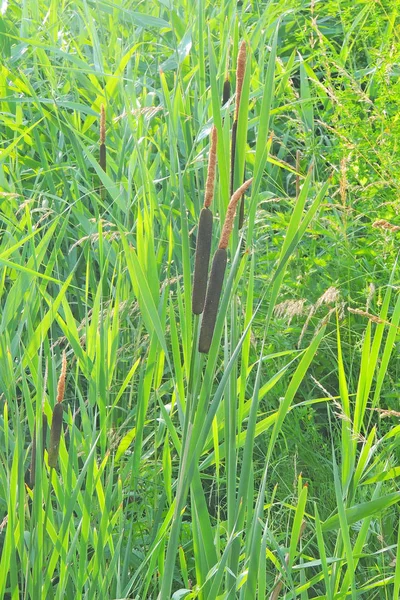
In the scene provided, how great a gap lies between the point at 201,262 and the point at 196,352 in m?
0.08

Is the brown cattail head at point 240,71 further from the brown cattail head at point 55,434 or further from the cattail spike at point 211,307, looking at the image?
the brown cattail head at point 55,434

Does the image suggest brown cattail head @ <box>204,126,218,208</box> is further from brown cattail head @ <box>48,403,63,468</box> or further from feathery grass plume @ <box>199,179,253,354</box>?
brown cattail head @ <box>48,403,63,468</box>

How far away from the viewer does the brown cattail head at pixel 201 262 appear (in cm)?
77

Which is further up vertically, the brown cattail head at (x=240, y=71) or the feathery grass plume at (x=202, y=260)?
the brown cattail head at (x=240, y=71)

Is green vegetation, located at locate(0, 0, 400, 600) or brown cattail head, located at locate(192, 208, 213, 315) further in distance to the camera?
green vegetation, located at locate(0, 0, 400, 600)

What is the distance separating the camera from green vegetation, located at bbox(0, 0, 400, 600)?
38.5 inches

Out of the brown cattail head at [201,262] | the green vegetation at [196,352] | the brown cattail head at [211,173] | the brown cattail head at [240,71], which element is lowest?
the green vegetation at [196,352]

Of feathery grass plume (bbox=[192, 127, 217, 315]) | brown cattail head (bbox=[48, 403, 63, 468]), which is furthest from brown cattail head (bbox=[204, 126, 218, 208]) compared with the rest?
brown cattail head (bbox=[48, 403, 63, 468])

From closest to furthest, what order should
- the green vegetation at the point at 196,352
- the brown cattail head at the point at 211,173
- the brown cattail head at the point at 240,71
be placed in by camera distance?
the brown cattail head at the point at 211,173 < the brown cattail head at the point at 240,71 < the green vegetation at the point at 196,352

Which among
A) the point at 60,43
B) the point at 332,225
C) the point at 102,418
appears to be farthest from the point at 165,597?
the point at 60,43

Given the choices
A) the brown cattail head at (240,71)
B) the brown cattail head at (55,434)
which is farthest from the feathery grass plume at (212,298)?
the brown cattail head at (55,434)

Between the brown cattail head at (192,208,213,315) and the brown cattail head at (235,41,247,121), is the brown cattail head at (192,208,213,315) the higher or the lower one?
the lower one

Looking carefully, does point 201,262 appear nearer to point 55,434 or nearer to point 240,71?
point 240,71

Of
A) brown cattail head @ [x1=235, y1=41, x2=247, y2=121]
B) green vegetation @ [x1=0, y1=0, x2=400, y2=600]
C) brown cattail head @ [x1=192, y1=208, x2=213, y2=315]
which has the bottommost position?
green vegetation @ [x1=0, y1=0, x2=400, y2=600]
